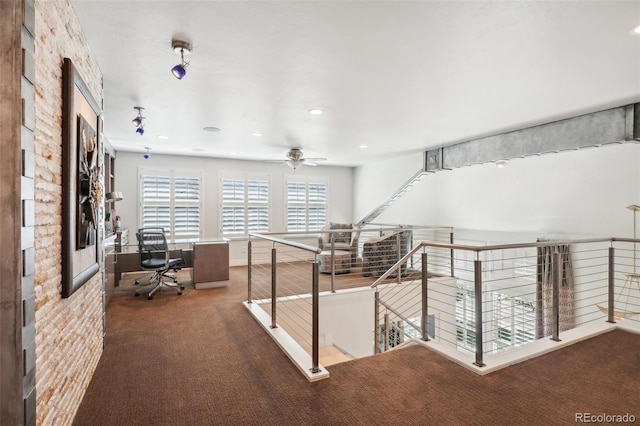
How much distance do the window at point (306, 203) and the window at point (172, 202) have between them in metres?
2.16

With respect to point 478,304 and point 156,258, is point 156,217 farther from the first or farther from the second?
point 478,304

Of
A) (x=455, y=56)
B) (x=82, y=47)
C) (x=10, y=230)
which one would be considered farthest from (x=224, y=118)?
(x=10, y=230)

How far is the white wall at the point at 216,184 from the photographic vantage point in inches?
272

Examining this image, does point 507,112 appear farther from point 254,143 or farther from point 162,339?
point 162,339

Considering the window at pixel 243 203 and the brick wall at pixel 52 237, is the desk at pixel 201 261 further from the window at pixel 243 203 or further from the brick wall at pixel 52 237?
the brick wall at pixel 52 237

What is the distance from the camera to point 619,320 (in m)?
3.64

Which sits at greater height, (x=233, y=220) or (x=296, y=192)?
(x=296, y=192)

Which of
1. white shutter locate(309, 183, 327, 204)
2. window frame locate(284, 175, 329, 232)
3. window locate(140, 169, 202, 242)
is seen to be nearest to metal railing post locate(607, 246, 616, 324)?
window frame locate(284, 175, 329, 232)

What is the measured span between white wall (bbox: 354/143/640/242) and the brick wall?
18.4 feet

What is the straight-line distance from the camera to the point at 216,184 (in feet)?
25.0

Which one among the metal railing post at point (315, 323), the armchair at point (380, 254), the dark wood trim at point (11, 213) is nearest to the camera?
the dark wood trim at point (11, 213)
